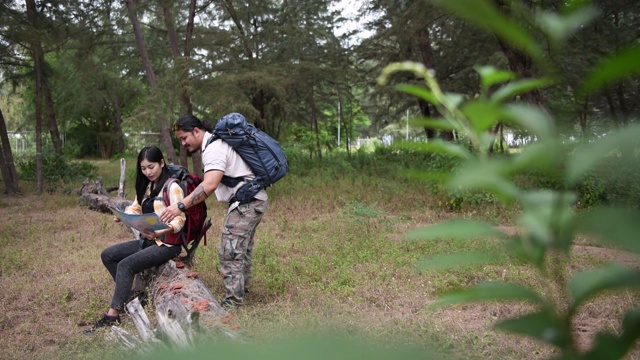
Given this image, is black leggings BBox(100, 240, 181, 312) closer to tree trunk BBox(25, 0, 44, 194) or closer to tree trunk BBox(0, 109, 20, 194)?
tree trunk BBox(25, 0, 44, 194)

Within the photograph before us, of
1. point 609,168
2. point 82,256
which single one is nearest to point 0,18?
point 82,256

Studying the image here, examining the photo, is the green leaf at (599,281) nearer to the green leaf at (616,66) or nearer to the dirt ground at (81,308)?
the green leaf at (616,66)

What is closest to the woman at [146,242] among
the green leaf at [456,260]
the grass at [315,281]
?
the grass at [315,281]

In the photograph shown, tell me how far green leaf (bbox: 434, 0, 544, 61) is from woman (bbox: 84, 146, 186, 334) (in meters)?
4.26

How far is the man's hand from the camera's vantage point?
4.31 metres

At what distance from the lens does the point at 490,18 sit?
448mm

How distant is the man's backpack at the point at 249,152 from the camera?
14.7 feet

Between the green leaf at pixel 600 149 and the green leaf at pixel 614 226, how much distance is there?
0.04m

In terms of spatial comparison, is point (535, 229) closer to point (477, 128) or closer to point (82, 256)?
point (477, 128)

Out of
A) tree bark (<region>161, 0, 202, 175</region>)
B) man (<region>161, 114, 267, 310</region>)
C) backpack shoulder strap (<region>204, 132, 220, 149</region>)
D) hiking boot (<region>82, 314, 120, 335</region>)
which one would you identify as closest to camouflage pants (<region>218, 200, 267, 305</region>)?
man (<region>161, 114, 267, 310</region>)

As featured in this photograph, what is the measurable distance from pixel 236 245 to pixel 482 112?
168 inches

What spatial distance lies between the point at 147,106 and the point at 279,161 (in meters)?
7.92

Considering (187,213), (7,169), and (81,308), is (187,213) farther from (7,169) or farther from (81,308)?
(7,169)

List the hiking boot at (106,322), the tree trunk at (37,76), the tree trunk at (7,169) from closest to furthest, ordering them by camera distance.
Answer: the hiking boot at (106,322), the tree trunk at (37,76), the tree trunk at (7,169)
